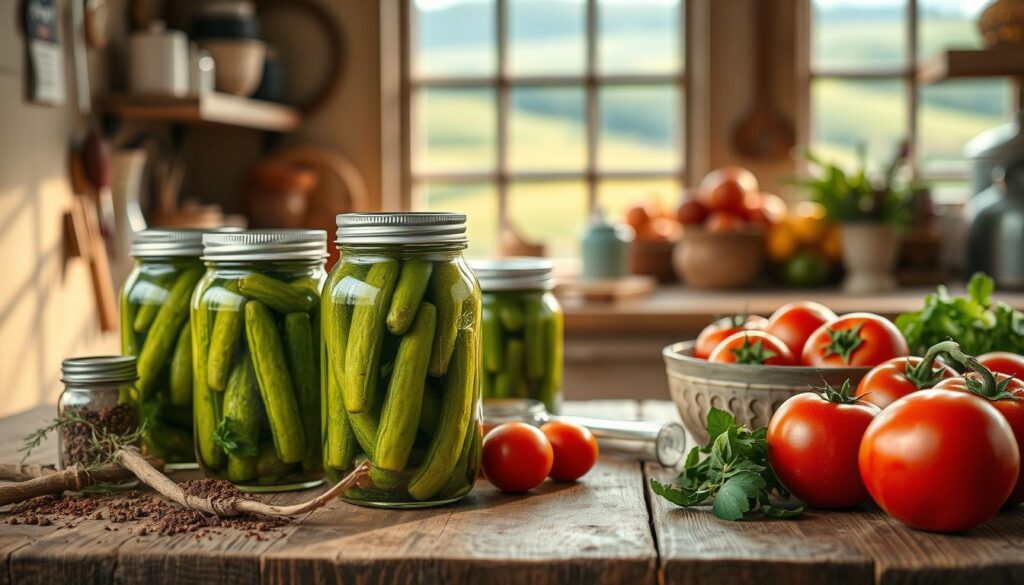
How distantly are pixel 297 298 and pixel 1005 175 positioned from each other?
2462mm

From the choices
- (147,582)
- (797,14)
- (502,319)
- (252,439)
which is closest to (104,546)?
(147,582)

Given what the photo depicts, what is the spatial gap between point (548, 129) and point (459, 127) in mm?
294

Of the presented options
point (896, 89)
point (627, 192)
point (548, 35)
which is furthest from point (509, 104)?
point (896, 89)

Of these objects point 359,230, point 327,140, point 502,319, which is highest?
point 327,140

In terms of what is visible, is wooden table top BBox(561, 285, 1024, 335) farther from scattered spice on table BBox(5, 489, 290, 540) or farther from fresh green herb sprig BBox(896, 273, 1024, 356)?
scattered spice on table BBox(5, 489, 290, 540)

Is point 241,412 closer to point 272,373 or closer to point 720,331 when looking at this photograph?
point 272,373

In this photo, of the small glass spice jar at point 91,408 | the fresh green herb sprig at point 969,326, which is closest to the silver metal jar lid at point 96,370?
the small glass spice jar at point 91,408

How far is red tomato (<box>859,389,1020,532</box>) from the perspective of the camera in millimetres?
873

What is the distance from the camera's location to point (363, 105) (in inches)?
139

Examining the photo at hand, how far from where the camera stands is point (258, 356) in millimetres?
1028

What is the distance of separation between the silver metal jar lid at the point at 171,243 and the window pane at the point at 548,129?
2539 mm

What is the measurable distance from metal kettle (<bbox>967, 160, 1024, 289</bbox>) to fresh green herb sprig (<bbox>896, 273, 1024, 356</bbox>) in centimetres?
187

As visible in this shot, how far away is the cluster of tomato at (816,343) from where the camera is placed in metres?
1.11

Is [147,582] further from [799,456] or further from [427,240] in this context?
[799,456]
